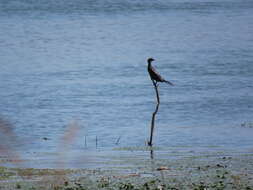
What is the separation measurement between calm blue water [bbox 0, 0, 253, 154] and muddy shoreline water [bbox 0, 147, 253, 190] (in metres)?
1.23

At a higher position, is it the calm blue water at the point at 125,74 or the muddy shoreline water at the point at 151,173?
the muddy shoreline water at the point at 151,173

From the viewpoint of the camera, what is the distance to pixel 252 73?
20.0 metres

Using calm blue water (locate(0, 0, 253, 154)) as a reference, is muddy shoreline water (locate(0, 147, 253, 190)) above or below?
above

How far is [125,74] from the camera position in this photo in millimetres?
21016

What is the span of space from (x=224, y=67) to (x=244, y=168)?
1333 centimetres

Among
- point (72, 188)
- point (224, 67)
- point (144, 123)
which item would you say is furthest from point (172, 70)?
point (72, 188)

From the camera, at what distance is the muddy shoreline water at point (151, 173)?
22.9 ft

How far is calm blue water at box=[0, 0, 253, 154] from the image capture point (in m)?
13.3

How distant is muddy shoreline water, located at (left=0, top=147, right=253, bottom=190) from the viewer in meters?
6.99

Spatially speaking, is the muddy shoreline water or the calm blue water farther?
the calm blue water

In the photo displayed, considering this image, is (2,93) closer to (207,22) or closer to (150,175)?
(150,175)

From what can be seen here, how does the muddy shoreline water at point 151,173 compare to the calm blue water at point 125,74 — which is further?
the calm blue water at point 125,74

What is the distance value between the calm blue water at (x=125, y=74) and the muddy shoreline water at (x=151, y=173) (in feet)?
4.05

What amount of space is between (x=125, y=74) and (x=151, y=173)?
13.0 meters
